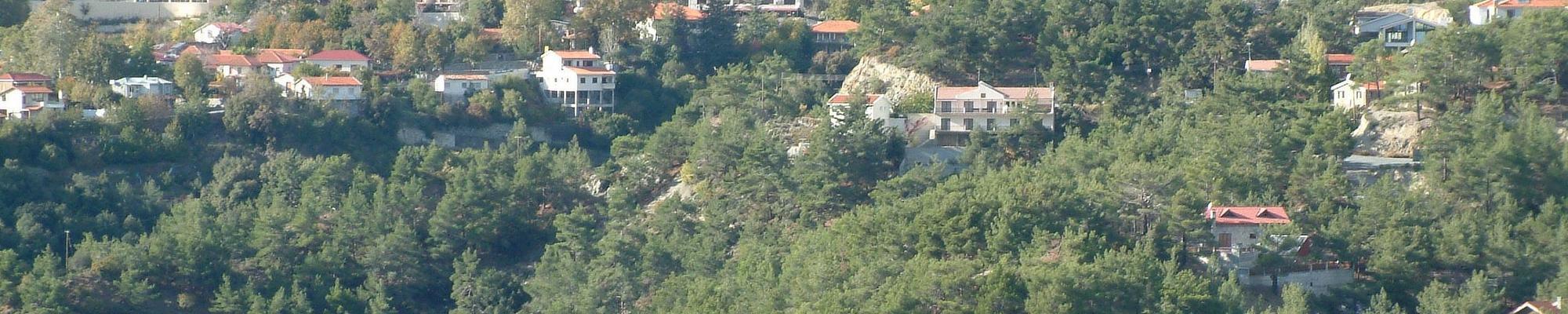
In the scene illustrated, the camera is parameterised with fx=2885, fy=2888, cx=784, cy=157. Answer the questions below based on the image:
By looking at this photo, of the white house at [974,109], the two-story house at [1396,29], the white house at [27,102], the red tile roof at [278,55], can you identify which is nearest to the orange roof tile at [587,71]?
the red tile roof at [278,55]

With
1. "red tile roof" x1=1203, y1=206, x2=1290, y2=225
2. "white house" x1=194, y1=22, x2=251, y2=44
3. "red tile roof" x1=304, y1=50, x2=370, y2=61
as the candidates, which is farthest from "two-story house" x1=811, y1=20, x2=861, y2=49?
"red tile roof" x1=1203, y1=206, x2=1290, y2=225

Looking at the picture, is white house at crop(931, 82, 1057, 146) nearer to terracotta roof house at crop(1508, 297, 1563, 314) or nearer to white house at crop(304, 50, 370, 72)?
terracotta roof house at crop(1508, 297, 1563, 314)

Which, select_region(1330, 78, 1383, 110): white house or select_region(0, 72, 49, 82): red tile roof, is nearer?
select_region(1330, 78, 1383, 110): white house

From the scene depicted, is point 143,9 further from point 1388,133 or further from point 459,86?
point 1388,133

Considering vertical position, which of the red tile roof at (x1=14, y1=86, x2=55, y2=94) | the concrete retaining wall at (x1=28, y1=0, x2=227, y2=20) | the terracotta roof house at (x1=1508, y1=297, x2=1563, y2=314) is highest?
the concrete retaining wall at (x1=28, y1=0, x2=227, y2=20)

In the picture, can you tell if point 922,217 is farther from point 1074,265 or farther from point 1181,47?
point 1181,47

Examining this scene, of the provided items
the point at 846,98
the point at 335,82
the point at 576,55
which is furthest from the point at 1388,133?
the point at 335,82
